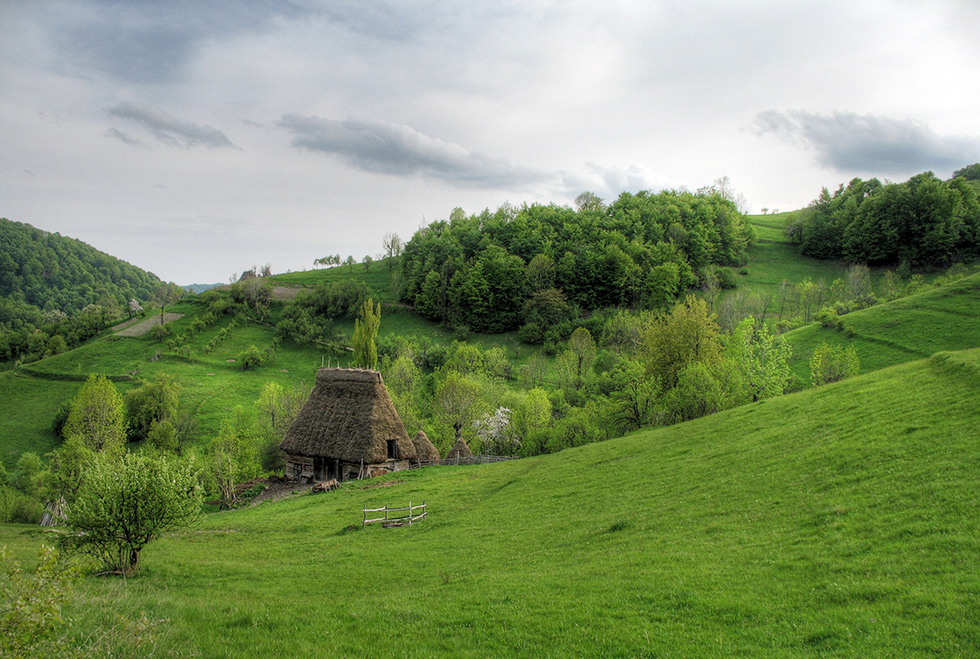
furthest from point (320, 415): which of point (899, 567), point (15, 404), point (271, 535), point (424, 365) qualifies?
point (15, 404)

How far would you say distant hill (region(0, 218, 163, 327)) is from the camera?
5989 inches

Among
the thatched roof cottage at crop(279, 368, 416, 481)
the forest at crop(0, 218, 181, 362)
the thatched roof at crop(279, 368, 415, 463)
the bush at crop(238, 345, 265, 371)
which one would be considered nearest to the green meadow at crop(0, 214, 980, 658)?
the thatched roof cottage at crop(279, 368, 416, 481)

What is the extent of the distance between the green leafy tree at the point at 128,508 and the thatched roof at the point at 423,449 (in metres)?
28.4

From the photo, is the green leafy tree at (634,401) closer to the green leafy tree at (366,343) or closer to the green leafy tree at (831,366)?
the green leafy tree at (831,366)

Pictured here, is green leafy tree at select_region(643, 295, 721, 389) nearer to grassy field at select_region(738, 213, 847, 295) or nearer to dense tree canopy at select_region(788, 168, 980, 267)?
grassy field at select_region(738, 213, 847, 295)

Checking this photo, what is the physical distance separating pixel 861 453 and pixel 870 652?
39.9 feet

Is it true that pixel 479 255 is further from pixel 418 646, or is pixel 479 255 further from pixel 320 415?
pixel 418 646

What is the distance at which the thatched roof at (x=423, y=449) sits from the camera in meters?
47.0

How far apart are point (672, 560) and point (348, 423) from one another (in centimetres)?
3505

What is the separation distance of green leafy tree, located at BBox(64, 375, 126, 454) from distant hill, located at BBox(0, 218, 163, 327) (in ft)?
351

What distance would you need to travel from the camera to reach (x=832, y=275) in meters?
97.9

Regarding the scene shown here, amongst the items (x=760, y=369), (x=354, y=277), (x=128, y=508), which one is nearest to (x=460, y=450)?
(x=760, y=369)

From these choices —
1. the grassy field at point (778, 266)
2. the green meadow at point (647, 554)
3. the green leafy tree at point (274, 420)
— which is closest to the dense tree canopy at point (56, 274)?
the green leafy tree at point (274, 420)

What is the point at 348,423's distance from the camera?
45.1 m
